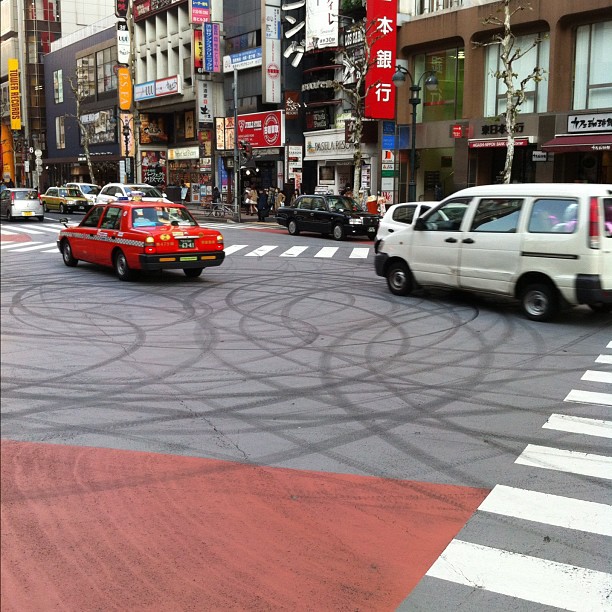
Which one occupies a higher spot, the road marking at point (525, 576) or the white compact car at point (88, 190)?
the white compact car at point (88, 190)

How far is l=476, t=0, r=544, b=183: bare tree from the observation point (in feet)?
90.0

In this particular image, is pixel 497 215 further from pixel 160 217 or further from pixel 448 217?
pixel 160 217

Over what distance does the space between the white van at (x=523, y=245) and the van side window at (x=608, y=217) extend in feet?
0.05

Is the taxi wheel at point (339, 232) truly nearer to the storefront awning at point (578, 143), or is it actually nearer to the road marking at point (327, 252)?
the road marking at point (327, 252)

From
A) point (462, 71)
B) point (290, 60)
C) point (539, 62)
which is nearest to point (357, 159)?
point (462, 71)

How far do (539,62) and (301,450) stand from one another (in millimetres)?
29503

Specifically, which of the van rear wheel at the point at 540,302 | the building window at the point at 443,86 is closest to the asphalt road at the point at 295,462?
the van rear wheel at the point at 540,302

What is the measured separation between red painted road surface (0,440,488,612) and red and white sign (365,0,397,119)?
32945mm

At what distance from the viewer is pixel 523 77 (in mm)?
32344

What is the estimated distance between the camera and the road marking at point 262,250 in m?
22.4

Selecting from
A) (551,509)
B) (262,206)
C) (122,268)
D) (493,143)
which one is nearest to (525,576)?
(551,509)

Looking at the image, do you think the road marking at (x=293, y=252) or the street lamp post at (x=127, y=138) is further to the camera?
the street lamp post at (x=127, y=138)

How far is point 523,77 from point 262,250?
15.9 metres

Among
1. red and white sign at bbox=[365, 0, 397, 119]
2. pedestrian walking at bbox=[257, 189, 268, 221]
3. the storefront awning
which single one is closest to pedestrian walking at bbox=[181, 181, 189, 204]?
pedestrian walking at bbox=[257, 189, 268, 221]
